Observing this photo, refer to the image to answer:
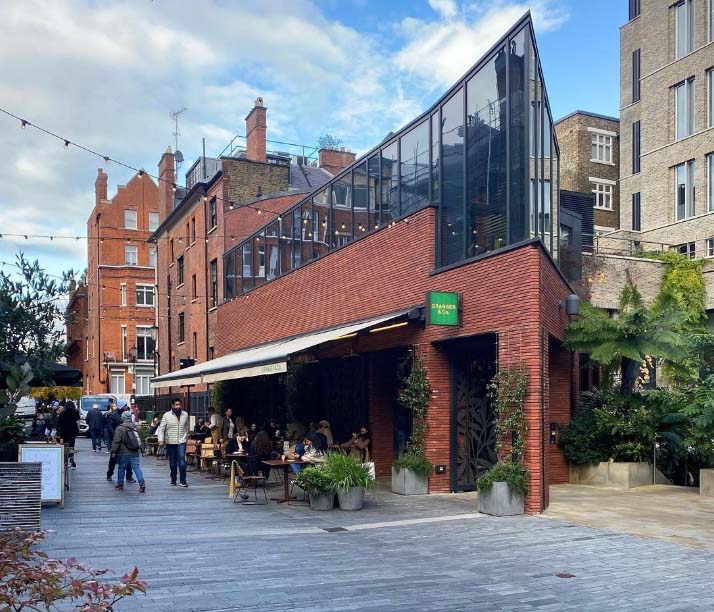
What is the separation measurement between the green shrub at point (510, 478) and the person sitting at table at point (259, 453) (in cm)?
484

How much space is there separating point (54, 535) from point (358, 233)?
425 inches

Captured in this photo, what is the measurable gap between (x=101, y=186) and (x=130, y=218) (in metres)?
4.33

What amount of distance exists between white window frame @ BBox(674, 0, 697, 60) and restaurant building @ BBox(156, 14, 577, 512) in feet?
62.5

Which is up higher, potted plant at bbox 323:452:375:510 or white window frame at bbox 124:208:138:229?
white window frame at bbox 124:208:138:229

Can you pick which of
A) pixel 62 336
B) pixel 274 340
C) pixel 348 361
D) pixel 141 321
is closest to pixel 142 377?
pixel 141 321

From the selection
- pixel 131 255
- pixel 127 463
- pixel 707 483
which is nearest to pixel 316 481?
pixel 127 463

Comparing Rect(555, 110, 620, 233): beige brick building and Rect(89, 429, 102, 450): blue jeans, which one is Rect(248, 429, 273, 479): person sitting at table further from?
Rect(555, 110, 620, 233): beige brick building

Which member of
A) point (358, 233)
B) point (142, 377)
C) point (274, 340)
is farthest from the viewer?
point (142, 377)

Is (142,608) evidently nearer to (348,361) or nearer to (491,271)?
(491,271)

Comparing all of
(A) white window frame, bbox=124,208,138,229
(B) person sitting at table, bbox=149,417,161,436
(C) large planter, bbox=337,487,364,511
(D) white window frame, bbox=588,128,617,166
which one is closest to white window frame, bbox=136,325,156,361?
(A) white window frame, bbox=124,208,138,229

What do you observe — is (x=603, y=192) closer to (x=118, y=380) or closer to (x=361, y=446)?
(x=361, y=446)

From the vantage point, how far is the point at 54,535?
10.3 m

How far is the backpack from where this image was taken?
15.6 m

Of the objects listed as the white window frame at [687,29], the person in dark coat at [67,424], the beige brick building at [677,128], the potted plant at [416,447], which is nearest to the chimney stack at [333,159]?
the beige brick building at [677,128]
